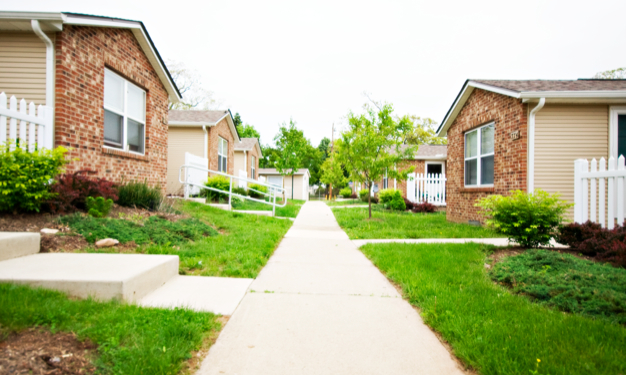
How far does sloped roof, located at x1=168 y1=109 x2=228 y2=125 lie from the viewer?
1549 cm

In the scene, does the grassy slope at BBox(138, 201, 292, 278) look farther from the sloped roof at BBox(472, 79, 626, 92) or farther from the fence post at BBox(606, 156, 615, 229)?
the sloped roof at BBox(472, 79, 626, 92)

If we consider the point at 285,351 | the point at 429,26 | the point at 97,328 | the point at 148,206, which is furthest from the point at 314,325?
the point at 429,26

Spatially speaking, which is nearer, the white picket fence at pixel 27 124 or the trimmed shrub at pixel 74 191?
the white picket fence at pixel 27 124

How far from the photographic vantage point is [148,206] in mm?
7801

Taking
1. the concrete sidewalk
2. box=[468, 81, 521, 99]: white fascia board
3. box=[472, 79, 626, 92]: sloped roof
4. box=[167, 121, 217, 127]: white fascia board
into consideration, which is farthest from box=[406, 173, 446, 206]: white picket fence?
the concrete sidewalk

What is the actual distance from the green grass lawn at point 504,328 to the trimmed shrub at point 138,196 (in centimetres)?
582

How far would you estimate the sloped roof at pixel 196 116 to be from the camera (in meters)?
15.5

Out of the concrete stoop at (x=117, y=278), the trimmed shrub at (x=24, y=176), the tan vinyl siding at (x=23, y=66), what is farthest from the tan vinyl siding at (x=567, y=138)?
the tan vinyl siding at (x=23, y=66)

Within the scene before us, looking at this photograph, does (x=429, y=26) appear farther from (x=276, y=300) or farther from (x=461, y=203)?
(x=276, y=300)

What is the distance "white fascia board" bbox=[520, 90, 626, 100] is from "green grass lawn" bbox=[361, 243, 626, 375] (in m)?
5.64

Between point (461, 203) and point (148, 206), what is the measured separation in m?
9.37

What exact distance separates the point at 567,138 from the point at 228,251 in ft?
28.6

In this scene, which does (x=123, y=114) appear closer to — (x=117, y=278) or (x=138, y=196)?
(x=138, y=196)

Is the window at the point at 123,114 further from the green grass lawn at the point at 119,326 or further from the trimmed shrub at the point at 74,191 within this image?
the green grass lawn at the point at 119,326
